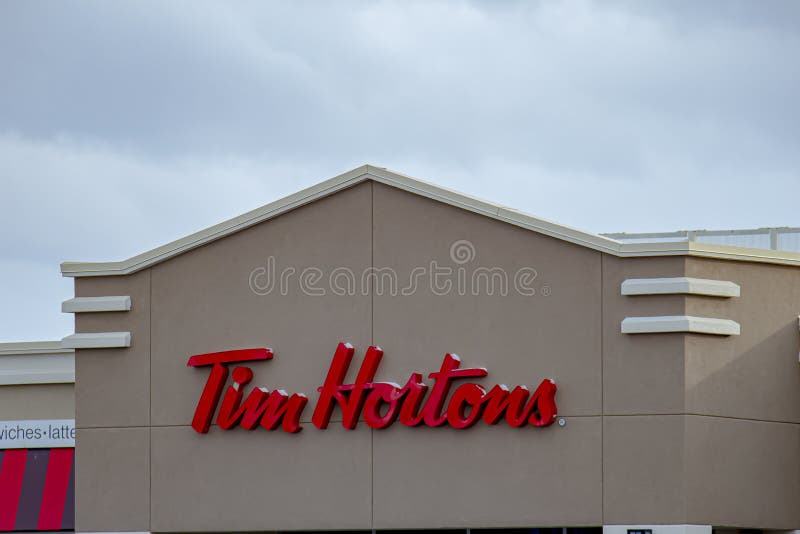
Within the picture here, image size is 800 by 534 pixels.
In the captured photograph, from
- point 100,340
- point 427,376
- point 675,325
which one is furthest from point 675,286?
point 100,340

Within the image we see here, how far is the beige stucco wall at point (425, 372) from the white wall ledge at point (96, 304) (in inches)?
7.3

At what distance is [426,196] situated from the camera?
94.8 feet

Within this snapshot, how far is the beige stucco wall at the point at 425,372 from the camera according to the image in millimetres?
27500

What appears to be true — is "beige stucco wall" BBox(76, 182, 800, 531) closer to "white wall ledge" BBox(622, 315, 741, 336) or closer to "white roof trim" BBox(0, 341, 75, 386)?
"white wall ledge" BBox(622, 315, 741, 336)

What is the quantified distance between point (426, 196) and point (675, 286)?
4.70 meters

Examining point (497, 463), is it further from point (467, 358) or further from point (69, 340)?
point (69, 340)

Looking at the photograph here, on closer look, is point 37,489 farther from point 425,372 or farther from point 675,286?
point 675,286

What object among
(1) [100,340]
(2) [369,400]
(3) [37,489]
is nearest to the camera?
(2) [369,400]

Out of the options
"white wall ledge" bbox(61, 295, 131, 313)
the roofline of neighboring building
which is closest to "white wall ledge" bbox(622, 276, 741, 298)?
"white wall ledge" bbox(61, 295, 131, 313)

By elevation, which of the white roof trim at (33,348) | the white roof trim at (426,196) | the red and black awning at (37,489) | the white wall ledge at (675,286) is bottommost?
the red and black awning at (37,489)

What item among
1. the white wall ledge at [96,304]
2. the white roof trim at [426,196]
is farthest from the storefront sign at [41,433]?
the white roof trim at [426,196]

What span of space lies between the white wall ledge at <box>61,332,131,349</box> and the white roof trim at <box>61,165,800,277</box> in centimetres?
113

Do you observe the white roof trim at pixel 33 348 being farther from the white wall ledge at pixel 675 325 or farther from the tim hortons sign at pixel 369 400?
the white wall ledge at pixel 675 325

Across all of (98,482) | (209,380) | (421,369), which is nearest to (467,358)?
(421,369)
